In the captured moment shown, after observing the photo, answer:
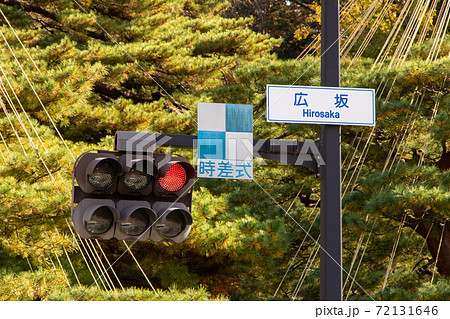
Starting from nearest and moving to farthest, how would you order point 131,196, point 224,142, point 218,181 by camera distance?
1. point 131,196
2. point 224,142
3. point 218,181

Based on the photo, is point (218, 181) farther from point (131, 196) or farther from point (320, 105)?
point (131, 196)

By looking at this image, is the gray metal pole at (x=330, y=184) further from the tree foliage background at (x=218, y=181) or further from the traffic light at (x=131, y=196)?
the tree foliage background at (x=218, y=181)

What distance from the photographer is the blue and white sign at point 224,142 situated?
4531 mm

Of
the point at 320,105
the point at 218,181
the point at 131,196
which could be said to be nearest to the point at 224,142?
the point at 320,105

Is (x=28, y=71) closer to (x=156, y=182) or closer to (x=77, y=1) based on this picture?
(x=77, y=1)

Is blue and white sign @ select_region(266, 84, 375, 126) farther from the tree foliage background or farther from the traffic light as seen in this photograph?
the tree foliage background

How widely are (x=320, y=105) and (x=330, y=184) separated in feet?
1.95

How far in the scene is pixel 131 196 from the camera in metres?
4.09

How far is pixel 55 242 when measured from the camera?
7898mm

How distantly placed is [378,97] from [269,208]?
268cm

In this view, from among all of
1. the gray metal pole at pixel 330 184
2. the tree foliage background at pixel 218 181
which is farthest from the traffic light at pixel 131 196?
the tree foliage background at pixel 218 181

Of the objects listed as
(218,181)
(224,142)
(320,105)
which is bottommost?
(218,181)

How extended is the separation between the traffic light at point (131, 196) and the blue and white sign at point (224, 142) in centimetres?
36

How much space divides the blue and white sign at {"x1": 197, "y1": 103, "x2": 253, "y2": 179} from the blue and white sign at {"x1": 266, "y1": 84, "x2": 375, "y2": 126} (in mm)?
251
